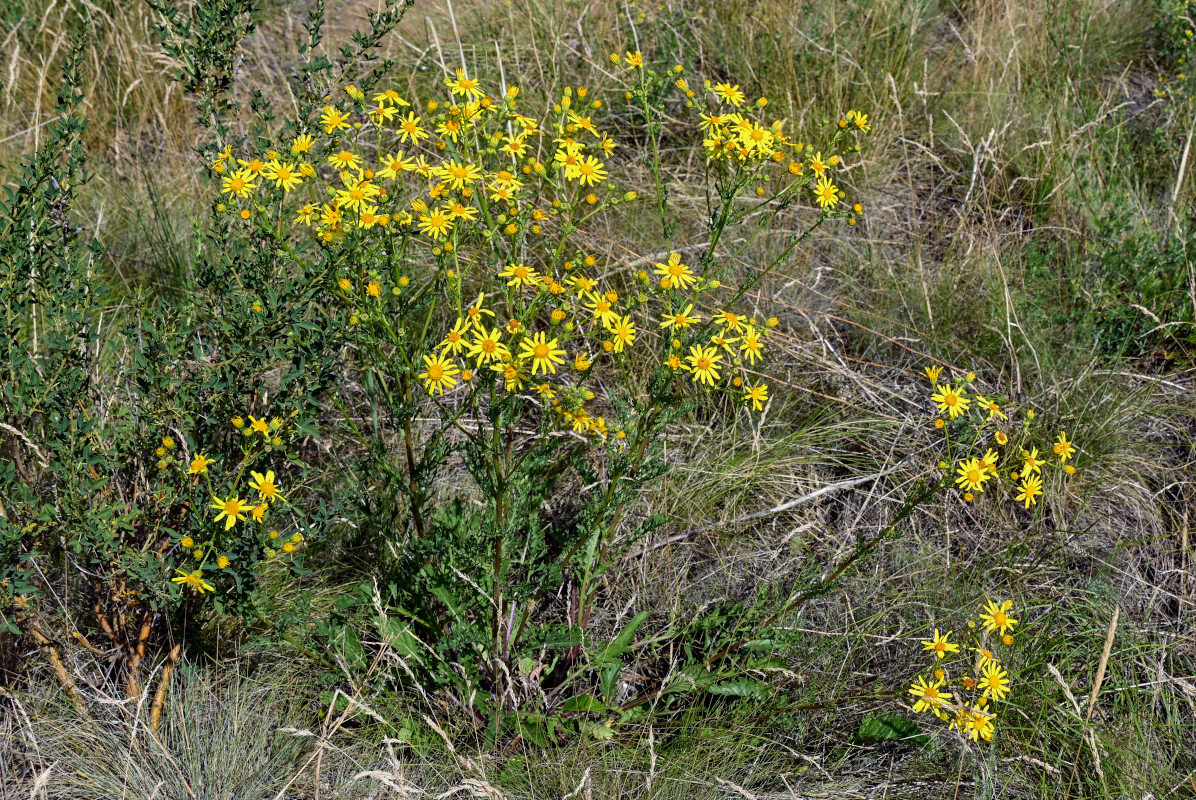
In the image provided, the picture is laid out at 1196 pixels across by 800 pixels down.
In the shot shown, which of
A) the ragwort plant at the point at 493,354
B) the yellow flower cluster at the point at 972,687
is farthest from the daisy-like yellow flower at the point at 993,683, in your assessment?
the ragwort plant at the point at 493,354

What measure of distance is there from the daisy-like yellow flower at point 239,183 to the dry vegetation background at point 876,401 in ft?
3.39

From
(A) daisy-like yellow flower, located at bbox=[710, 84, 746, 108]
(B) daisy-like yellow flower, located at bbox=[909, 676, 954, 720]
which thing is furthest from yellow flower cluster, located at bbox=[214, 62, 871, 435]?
(B) daisy-like yellow flower, located at bbox=[909, 676, 954, 720]

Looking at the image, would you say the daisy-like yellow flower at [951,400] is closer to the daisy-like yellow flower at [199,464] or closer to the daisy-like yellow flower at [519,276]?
the daisy-like yellow flower at [519,276]

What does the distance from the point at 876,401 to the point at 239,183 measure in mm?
2160

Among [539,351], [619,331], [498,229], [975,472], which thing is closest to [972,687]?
[975,472]

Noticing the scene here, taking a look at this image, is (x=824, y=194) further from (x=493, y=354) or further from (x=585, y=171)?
(x=493, y=354)

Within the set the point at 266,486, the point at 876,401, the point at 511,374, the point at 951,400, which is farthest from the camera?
the point at 876,401

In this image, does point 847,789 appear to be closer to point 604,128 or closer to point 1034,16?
point 604,128

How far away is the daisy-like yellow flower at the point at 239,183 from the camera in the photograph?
205 centimetres

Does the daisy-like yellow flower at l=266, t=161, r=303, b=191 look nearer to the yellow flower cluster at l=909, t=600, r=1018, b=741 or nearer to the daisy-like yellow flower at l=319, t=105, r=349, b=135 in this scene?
the daisy-like yellow flower at l=319, t=105, r=349, b=135

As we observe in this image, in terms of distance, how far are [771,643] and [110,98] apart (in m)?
3.79

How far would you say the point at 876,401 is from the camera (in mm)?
3166

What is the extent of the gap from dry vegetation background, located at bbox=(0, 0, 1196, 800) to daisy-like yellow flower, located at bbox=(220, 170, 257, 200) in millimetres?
1032

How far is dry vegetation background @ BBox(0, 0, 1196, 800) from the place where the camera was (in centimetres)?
222
